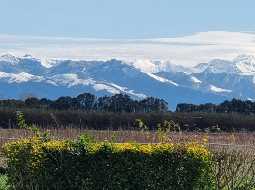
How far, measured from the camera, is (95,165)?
611 inches

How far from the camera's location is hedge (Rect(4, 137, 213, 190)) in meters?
15.5

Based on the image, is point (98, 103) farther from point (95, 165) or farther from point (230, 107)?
point (95, 165)

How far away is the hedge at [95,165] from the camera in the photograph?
50.8ft

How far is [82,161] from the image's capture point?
15.5 metres

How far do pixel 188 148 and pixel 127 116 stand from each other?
43.9 metres

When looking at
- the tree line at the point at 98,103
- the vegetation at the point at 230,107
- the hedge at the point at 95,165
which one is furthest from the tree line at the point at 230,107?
the hedge at the point at 95,165

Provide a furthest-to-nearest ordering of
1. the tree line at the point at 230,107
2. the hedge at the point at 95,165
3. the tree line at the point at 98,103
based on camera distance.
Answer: the tree line at the point at 98,103, the tree line at the point at 230,107, the hedge at the point at 95,165

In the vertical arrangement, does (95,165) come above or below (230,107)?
below

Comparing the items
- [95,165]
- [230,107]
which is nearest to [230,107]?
[230,107]

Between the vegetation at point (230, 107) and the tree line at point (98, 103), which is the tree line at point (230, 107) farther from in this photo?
the tree line at point (98, 103)

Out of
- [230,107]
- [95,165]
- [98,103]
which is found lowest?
[95,165]

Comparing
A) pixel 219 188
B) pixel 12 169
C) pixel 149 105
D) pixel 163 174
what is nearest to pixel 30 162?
pixel 12 169

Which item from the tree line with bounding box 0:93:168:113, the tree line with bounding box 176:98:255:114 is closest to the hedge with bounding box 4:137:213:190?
the tree line with bounding box 0:93:168:113

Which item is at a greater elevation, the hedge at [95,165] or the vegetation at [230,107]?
the vegetation at [230,107]
